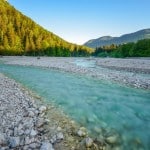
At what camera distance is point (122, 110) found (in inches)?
556

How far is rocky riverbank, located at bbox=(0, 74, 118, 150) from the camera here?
8883mm

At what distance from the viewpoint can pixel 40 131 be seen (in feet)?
32.7

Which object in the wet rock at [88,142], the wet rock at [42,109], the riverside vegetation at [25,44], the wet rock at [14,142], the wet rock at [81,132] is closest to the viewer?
the wet rock at [14,142]

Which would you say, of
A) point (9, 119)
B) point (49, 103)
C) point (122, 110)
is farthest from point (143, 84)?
point (9, 119)

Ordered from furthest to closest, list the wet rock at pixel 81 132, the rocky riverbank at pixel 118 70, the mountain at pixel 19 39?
the mountain at pixel 19 39 < the rocky riverbank at pixel 118 70 < the wet rock at pixel 81 132

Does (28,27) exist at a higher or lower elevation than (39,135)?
higher

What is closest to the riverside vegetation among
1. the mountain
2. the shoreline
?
the mountain

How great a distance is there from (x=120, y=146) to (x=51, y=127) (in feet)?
9.99

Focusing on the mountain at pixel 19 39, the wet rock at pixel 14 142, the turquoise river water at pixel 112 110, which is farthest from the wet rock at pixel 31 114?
the mountain at pixel 19 39

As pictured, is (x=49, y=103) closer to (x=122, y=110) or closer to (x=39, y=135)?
(x=122, y=110)

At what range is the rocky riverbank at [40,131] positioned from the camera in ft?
29.1

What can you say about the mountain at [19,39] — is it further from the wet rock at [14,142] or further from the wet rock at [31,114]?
the wet rock at [14,142]

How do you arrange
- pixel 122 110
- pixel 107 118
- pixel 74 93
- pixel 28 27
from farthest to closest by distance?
pixel 28 27 → pixel 74 93 → pixel 122 110 → pixel 107 118

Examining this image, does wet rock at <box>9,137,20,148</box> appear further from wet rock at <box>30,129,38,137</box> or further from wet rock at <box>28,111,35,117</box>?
wet rock at <box>28,111,35,117</box>
